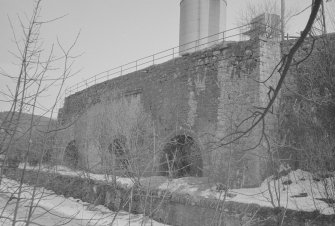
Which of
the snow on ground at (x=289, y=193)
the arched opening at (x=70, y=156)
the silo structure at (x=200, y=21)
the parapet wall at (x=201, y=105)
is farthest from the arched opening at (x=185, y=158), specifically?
the silo structure at (x=200, y=21)

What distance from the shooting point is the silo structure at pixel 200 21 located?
62.6 feet

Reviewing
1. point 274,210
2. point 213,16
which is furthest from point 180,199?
point 213,16

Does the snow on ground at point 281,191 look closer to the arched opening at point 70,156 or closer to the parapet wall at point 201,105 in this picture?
the parapet wall at point 201,105

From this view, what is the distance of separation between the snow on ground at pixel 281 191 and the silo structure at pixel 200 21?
1113 centimetres

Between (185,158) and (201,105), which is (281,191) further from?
(185,158)

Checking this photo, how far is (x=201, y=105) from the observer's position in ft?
34.7

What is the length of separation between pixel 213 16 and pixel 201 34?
1.48 metres

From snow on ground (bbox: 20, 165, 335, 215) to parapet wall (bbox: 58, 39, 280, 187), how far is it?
0.50 metres

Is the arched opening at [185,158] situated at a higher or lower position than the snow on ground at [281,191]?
higher

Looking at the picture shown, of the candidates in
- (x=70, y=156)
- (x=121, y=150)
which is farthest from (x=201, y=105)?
(x=70, y=156)

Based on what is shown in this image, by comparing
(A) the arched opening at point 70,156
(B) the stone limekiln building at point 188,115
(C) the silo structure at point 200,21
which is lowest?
(A) the arched opening at point 70,156

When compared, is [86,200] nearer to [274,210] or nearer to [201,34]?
[274,210]

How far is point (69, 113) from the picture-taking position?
18.3m

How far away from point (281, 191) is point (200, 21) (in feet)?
44.2
